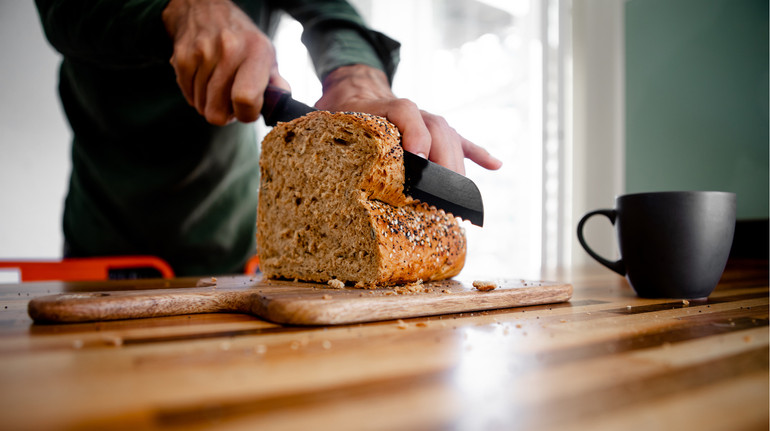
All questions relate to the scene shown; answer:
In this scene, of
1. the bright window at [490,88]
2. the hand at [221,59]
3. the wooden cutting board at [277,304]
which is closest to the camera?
the wooden cutting board at [277,304]

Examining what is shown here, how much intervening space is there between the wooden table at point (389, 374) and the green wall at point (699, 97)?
2910 millimetres

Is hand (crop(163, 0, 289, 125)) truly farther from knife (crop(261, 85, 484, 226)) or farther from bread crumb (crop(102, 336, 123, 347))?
bread crumb (crop(102, 336, 123, 347))

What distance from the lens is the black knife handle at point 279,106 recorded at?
1.26 meters

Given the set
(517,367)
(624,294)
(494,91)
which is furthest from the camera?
(494,91)

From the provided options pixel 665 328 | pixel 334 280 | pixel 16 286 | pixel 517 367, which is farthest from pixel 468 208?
pixel 16 286

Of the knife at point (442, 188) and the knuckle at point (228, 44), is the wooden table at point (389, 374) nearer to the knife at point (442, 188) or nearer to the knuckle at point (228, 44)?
the knife at point (442, 188)

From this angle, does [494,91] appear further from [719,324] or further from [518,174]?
[719,324]

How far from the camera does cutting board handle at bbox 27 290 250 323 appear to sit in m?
0.70

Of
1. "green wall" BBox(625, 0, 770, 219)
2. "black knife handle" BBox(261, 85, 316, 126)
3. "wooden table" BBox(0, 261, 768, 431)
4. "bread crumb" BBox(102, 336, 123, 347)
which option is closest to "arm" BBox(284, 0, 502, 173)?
"black knife handle" BBox(261, 85, 316, 126)

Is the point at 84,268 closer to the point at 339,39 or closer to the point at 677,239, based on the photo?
the point at 339,39

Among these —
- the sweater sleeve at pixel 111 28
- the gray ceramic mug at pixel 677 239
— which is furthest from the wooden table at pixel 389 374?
the sweater sleeve at pixel 111 28

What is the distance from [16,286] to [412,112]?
1.15 m

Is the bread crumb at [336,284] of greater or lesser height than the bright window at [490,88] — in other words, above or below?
below

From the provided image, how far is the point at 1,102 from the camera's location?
226 centimetres
